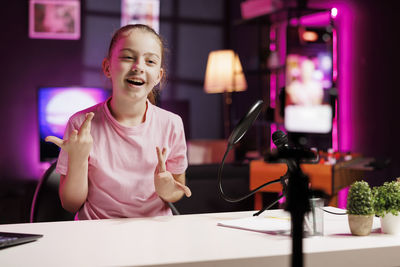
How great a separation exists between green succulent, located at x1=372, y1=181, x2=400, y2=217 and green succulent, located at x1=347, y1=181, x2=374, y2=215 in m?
0.02

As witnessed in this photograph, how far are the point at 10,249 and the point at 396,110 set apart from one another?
10.6 feet

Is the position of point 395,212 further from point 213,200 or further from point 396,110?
point 396,110

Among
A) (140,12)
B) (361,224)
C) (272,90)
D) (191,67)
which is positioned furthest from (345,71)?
(361,224)

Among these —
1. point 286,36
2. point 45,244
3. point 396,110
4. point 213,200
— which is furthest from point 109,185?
point 286,36

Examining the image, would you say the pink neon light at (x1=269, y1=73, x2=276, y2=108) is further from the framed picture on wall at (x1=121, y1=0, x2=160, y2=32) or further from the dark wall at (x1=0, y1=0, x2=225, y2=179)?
the framed picture on wall at (x1=121, y1=0, x2=160, y2=32)

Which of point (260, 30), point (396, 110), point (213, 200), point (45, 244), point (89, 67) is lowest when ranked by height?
point (213, 200)

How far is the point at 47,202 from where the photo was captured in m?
1.55

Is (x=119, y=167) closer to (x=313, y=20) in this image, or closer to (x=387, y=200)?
(x=387, y=200)

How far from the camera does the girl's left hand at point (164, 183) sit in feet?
4.25

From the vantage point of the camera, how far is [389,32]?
3.62m

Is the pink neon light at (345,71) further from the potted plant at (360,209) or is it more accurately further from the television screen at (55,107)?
the potted plant at (360,209)

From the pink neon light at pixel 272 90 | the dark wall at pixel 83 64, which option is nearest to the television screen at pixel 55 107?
the dark wall at pixel 83 64

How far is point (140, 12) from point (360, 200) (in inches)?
190

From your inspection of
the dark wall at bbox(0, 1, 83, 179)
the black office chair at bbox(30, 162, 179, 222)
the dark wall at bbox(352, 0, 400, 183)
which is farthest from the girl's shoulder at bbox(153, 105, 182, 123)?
the dark wall at bbox(0, 1, 83, 179)
